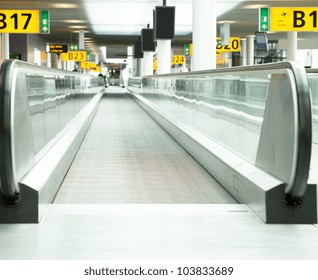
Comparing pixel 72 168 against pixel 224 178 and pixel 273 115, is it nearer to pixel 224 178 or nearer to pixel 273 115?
pixel 224 178

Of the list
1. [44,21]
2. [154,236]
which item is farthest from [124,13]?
[154,236]

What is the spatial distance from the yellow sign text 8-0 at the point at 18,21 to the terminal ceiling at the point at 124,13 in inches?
201

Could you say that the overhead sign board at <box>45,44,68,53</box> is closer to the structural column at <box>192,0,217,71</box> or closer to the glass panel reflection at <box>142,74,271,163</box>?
the structural column at <box>192,0,217,71</box>

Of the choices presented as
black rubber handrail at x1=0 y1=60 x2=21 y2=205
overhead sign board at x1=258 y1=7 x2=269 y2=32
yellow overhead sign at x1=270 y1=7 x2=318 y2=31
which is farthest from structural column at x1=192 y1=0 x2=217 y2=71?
overhead sign board at x1=258 y1=7 x2=269 y2=32

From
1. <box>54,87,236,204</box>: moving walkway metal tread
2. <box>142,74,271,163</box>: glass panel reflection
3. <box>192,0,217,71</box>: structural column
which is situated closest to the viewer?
<box>142,74,271,163</box>: glass panel reflection

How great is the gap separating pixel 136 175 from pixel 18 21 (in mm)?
14595

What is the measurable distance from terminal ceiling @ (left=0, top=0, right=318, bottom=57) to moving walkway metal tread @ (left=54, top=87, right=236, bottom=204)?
1346 centimetres

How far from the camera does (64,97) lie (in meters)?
11.1

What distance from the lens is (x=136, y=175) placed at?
8.61 meters

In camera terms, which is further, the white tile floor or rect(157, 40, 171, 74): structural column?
rect(157, 40, 171, 74): structural column

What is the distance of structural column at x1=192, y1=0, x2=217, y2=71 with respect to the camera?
50.7 ft

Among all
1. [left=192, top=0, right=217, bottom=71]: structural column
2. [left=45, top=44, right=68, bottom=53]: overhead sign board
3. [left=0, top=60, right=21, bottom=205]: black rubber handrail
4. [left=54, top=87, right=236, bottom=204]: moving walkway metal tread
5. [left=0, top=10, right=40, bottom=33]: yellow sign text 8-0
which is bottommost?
[left=54, top=87, right=236, bottom=204]: moving walkway metal tread

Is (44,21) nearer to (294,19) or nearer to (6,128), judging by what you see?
(294,19)

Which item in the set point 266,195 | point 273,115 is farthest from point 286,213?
point 273,115
